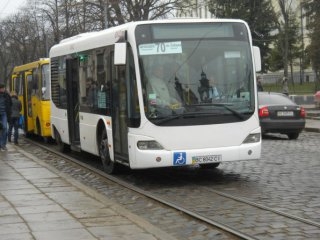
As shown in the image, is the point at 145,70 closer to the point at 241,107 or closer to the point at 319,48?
the point at 241,107

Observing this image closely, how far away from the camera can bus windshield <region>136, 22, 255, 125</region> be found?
10.5m

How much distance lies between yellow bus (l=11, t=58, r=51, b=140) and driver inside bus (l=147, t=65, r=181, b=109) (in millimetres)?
9961

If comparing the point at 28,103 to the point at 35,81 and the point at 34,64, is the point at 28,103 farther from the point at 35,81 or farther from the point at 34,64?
the point at 34,64

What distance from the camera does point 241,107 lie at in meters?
10.9

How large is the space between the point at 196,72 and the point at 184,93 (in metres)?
0.43

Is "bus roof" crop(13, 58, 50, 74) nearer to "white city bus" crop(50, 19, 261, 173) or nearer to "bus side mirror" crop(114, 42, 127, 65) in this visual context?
"white city bus" crop(50, 19, 261, 173)

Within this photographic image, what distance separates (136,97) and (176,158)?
119 cm

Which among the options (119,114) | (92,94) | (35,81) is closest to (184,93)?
(119,114)

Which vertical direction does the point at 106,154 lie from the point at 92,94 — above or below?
below

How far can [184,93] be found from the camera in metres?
10.6

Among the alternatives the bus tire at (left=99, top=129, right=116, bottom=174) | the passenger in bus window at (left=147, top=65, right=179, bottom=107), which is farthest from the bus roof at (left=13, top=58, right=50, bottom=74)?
the passenger in bus window at (left=147, top=65, right=179, bottom=107)

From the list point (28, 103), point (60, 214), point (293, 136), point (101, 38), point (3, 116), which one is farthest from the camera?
point (28, 103)

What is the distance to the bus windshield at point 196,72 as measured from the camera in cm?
1055

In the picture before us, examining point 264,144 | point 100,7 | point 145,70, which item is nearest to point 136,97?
point 145,70
